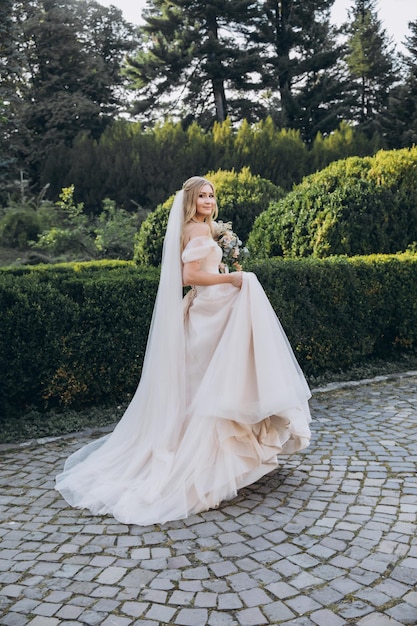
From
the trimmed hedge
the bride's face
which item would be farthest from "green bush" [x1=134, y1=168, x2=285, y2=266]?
the bride's face

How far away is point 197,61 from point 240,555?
96.8ft

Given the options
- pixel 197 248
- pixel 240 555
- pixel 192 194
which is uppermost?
pixel 192 194

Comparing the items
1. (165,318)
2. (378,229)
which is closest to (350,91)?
(378,229)

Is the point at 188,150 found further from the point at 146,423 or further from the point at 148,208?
the point at 146,423

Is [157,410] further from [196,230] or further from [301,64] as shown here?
[301,64]

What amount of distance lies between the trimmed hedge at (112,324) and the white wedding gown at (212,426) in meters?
1.59

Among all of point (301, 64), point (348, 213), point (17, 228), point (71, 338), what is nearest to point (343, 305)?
point (348, 213)

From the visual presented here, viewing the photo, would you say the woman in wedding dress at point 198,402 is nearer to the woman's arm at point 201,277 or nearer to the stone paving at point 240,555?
the woman's arm at point 201,277

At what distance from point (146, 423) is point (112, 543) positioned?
39.9 inches

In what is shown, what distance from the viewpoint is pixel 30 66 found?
91.3ft

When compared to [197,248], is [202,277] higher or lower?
lower

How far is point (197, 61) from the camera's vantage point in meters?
29.1

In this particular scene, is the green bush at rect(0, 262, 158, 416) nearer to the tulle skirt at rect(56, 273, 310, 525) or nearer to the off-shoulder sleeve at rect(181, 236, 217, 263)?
the tulle skirt at rect(56, 273, 310, 525)

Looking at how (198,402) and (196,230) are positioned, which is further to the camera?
(196,230)
